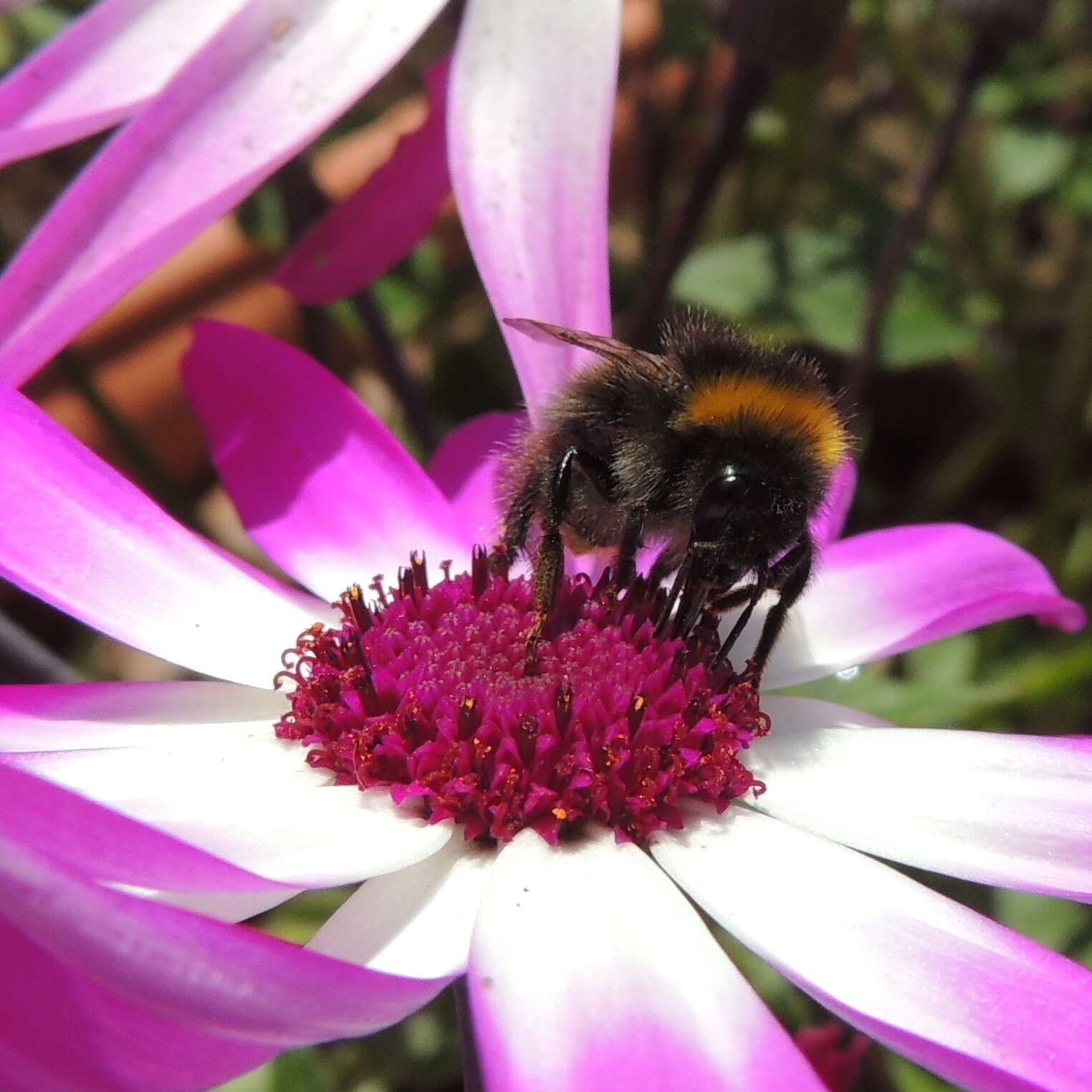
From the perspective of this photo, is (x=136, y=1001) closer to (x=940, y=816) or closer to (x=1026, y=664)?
(x=940, y=816)

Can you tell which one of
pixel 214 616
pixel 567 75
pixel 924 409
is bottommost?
pixel 214 616

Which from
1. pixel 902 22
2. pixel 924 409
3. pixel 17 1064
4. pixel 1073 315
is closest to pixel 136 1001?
pixel 17 1064

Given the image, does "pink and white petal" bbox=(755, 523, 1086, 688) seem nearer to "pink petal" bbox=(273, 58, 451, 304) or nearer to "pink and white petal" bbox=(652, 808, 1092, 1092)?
"pink and white petal" bbox=(652, 808, 1092, 1092)

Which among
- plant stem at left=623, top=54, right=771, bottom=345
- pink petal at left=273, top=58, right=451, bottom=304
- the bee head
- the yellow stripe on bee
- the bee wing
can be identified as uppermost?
plant stem at left=623, top=54, right=771, bottom=345

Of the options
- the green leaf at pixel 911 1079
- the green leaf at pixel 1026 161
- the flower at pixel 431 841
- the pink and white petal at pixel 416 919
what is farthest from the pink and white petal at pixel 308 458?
the green leaf at pixel 1026 161

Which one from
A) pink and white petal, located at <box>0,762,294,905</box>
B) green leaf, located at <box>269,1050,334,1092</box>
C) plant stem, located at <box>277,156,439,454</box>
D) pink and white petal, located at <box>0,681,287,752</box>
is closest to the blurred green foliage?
green leaf, located at <box>269,1050,334,1092</box>

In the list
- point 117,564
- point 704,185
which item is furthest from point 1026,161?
point 117,564

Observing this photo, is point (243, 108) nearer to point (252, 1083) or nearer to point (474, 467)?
point (474, 467)
